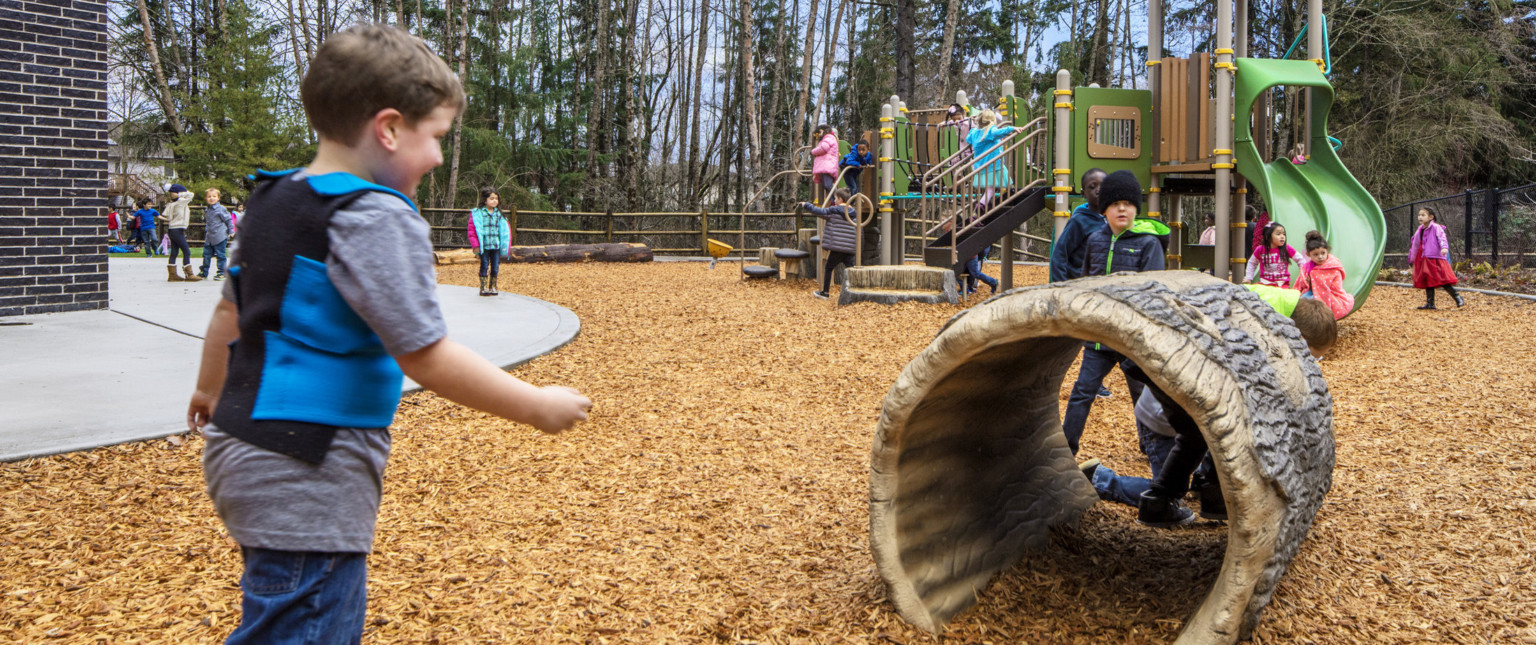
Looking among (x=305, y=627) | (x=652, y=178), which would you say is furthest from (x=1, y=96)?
(x=652, y=178)

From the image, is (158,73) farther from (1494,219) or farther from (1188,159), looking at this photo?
(1494,219)

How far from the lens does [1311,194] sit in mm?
10297

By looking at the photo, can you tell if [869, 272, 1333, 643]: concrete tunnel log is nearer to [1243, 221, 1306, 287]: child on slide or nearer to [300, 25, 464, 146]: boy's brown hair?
[300, 25, 464, 146]: boy's brown hair

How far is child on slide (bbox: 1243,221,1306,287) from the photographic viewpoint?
9.17 m

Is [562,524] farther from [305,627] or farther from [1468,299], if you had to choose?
[1468,299]

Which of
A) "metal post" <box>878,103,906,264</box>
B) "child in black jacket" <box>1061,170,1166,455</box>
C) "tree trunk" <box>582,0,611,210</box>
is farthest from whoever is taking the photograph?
"tree trunk" <box>582,0,611,210</box>

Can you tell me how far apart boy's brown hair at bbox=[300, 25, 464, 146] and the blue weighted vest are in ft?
0.37

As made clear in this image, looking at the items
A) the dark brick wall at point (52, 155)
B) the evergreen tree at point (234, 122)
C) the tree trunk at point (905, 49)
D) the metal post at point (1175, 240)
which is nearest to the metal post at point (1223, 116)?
the metal post at point (1175, 240)

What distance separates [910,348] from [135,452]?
5.48 metres

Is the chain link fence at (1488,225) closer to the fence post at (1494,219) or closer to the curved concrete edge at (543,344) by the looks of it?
the fence post at (1494,219)

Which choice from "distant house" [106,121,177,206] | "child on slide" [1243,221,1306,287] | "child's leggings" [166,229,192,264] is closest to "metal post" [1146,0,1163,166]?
Result: "child on slide" [1243,221,1306,287]

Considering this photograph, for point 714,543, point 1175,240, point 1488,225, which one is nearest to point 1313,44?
point 1175,240

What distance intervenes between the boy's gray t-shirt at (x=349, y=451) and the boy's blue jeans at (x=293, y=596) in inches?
1.4

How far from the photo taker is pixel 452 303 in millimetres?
10109
